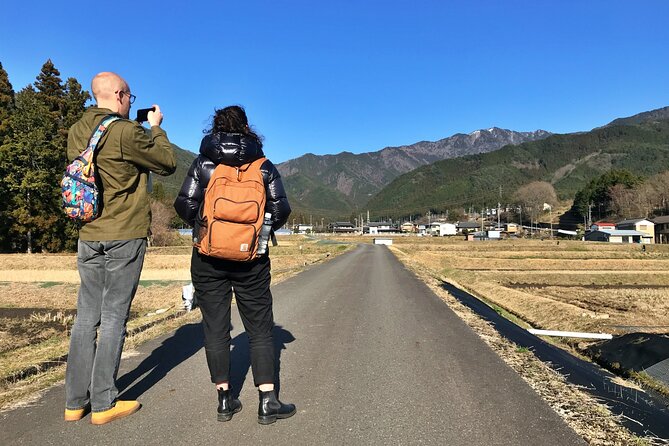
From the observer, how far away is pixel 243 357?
4.22 metres

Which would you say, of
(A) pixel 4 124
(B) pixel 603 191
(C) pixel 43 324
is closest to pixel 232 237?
(C) pixel 43 324

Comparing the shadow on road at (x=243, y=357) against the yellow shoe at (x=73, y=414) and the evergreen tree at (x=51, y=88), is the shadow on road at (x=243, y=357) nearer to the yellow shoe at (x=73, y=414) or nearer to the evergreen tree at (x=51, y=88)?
the yellow shoe at (x=73, y=414)

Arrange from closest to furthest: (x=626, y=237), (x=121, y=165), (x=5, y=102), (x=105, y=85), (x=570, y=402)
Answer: (x=121, y=165)
(x=105, y=85)
(x=570, y=402)
(x=5, y=102)
(x=626, y=237)

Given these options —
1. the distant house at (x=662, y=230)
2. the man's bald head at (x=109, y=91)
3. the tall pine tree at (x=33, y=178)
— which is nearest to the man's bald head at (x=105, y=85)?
the man's bald head at (x=109, y=91)

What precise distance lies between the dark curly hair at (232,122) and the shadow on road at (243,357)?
1.84 m

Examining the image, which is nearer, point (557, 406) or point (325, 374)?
point (557, 406)

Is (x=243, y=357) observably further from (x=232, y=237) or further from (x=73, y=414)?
(x=232, y=237)

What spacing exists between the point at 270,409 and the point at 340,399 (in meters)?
0.61

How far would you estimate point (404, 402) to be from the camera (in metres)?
3.04

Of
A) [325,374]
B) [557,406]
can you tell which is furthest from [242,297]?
[557,406]

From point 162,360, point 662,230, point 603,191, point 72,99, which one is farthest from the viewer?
point 603,191

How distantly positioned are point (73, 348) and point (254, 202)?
1.52 m

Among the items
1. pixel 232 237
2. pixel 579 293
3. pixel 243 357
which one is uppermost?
pixel 232 237

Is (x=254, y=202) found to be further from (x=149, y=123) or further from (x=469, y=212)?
(x=469, y=212)
